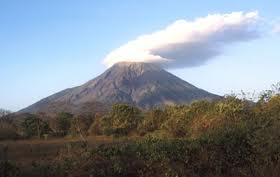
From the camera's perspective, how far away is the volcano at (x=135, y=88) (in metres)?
147

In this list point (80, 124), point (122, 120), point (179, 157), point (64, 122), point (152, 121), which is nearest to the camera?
point (179, 157)

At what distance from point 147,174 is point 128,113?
103 ft

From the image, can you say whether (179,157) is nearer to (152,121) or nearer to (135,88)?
(152,121)

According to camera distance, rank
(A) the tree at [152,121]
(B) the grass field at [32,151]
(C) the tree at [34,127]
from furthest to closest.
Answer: (C) the tree at [34,127] < (A) the tree at [152,121] < (B) the grass field at [32,151]

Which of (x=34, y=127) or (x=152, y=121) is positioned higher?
(x=152, y=121)

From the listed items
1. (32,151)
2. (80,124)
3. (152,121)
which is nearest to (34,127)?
(80,124)

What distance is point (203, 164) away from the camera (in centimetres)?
980

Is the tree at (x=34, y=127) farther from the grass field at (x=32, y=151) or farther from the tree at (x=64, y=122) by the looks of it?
the grass field at (x=32, y=151)

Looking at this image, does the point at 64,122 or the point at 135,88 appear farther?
the point at 135,88

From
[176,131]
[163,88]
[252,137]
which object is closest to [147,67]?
[163,88]

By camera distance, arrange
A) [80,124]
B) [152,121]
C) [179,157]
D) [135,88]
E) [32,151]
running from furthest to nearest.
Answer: [135,88] < [80,124] < [152,121] < [32,151] < [179,157]

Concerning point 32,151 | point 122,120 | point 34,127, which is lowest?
point 32,151

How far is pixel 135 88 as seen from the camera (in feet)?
561

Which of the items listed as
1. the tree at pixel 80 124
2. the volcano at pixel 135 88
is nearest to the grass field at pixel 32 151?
the tree at pixel 80 124
